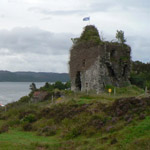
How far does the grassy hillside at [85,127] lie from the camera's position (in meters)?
13.6

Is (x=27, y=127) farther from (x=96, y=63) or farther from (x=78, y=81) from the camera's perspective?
(x=78, y=81)

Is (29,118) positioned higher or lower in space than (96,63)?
lower

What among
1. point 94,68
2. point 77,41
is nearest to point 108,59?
point 94,68

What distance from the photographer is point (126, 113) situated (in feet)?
56.5

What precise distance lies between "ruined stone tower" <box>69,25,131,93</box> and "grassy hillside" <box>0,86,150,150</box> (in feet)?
33.5

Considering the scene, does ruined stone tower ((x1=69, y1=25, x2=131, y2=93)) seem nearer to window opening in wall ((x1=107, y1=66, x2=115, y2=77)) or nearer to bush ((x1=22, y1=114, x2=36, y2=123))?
window opening in wall ((x1=107, y1=66, x2=115, y2=77))

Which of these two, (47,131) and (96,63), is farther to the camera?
(96,63)

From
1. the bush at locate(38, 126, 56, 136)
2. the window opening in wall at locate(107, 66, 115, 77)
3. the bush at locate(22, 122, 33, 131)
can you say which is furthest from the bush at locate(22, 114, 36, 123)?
the window opening in wall at locate(107, 66, 115, 77)

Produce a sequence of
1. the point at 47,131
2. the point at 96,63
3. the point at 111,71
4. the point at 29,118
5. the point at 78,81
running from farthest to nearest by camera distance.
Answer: the point at 78,81
the point at 111,71
the point at 96,63
the point at 29,118
the point at 47,131

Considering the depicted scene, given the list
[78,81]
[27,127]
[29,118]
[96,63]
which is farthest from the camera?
[78,81]

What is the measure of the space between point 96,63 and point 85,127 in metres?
17.0

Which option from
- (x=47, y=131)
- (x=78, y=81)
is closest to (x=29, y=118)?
(x=47, y=131)

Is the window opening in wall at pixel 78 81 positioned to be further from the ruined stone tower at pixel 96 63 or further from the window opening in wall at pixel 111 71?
the window opening in wall at pixel 111 71

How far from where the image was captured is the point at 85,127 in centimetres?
1747
